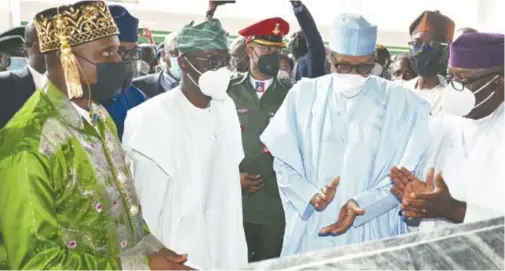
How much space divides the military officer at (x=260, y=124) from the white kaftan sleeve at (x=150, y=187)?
0.41m

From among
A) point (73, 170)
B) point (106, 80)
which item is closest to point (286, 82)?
point (106, 80)

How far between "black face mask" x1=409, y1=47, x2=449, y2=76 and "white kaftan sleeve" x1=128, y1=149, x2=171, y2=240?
114 centimetres

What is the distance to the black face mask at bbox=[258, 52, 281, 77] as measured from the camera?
2455mm

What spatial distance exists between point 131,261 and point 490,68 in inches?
57.9

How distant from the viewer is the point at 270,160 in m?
2.37

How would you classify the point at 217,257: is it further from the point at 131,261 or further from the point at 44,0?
the point at 44,0

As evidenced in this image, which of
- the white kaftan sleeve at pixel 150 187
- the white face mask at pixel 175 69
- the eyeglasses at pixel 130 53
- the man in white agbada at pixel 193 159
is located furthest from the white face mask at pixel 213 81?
the white kaftan sleeve at pixel 150 187

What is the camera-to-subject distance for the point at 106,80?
1.54m

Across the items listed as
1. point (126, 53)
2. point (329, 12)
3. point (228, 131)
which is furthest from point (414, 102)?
point (126, 53)

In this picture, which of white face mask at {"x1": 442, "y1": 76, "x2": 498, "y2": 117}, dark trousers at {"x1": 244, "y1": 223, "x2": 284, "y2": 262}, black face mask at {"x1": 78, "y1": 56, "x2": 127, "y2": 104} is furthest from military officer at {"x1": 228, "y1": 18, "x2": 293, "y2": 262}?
black face mask at {"x1": 78, "y1": 56, "x2": 127, "y2": 104}

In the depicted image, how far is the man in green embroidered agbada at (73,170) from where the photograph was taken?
123 cm

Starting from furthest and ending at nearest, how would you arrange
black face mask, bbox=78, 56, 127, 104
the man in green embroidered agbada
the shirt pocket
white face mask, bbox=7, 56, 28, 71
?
white face mask, bbox=7, 56, 28, 71 → the shirt pocket → black face mask, bbox=78, 56, 127, 104 → the man in green embroidered agbada

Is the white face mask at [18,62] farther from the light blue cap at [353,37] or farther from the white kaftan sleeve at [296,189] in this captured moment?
the light blue cap at [353,37]

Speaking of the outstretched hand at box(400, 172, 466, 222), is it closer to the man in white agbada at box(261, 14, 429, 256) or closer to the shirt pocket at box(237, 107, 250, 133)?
the man in white agbada at box(261, 14, 429, 256)
